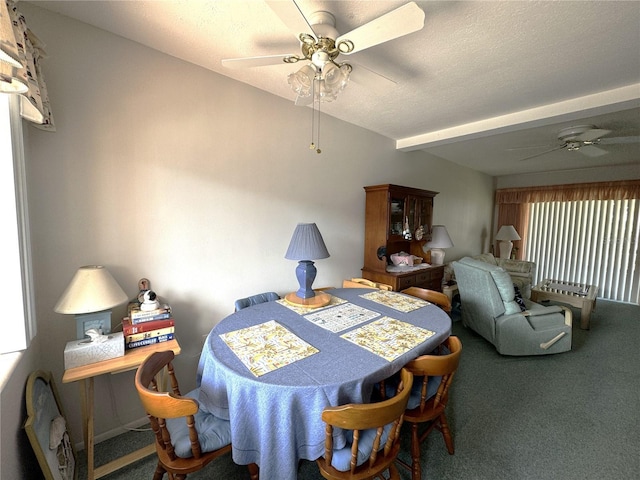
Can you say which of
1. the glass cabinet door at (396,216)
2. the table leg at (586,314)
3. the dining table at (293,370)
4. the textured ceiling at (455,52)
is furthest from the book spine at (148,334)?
the table leg at (586,314)

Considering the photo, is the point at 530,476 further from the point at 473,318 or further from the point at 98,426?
the point at 98,426

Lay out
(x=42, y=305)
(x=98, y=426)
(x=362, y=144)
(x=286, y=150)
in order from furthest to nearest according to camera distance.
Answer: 1. (x=362, y=144)
2. (x=286, y=150)
3. (x=98, y=426)
4. (x=42, y=305)

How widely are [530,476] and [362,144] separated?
2.95m

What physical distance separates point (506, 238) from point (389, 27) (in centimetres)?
531

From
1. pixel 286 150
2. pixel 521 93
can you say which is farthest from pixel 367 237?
pixel 521 93

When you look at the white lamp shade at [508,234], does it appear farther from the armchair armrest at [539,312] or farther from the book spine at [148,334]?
the book spine at [148,334]

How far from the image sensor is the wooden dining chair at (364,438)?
0.89 m

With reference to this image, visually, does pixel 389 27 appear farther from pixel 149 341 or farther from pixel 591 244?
pixel 591 244

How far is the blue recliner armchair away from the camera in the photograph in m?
2.56

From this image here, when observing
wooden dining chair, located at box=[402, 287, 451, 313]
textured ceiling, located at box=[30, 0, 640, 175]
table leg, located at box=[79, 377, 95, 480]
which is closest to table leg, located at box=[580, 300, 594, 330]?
textured ceiling, located at box=[30, 0, 640, 175]

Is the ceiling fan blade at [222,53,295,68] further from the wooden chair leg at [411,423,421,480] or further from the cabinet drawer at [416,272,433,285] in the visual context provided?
the cabinet drawer at [416,272,433,285]

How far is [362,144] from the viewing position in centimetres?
300

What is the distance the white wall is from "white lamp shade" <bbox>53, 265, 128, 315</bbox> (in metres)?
0.23

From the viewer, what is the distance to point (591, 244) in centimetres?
472
